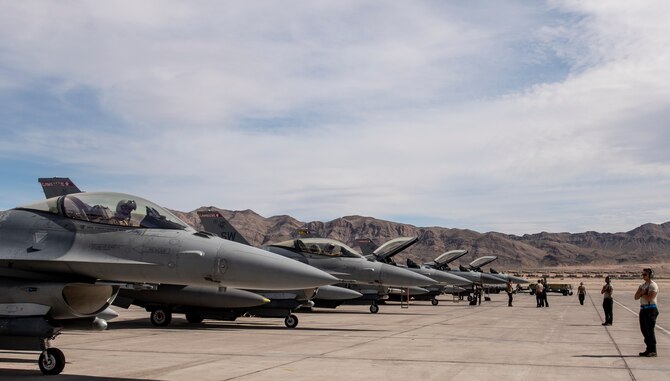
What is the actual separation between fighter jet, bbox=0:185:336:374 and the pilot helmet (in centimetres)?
1

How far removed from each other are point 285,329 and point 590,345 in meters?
7.61

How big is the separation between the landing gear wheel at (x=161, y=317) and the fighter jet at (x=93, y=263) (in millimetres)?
8601

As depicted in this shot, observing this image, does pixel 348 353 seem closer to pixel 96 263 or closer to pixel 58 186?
pixel 96 263

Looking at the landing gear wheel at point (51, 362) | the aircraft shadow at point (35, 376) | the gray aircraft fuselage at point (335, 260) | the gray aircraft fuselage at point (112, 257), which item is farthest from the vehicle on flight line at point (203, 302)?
the landing gear wheel at point (51, 362)

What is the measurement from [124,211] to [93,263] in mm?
865

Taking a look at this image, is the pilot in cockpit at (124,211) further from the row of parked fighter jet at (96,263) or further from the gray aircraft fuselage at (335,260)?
the gray aircraft fuselage at (335,260)

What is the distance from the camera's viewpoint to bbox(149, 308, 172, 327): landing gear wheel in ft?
58.9

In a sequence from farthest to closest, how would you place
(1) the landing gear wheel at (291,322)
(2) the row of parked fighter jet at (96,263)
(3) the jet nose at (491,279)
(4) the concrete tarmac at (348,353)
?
1. (3) the jet nose at (491,279)
2. (1) the landing gear wheel at (291,322)
3. (4) the concrete tarmac at (348,353)
4. (2) the row of parked fighter jet at (96,263)

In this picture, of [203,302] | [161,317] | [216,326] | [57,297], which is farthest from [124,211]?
[216,326]

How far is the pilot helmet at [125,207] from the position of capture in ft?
31.1

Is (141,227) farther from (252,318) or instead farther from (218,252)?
(252,318)

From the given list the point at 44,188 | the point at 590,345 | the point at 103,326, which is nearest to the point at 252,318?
the point at 44,188

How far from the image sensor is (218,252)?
8.88m

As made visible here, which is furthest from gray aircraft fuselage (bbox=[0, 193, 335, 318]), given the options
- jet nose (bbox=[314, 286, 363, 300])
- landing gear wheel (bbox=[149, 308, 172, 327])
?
jet nose (bbox=[314, 286, 363, 300])
